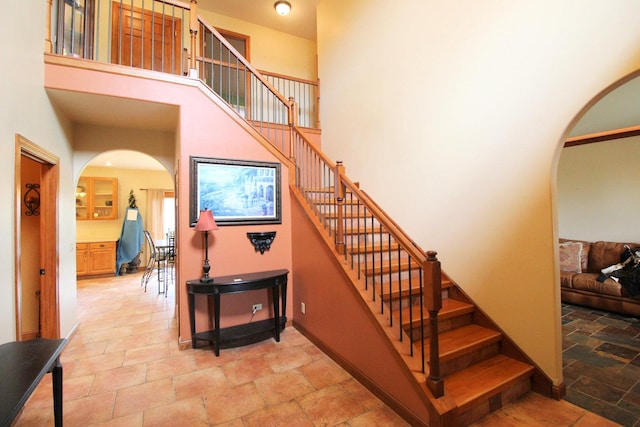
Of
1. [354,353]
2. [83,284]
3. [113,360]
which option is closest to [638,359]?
[354,353]

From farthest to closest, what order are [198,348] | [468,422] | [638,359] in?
[198,348] → [638,359] → [468,422]

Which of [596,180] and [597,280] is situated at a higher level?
[596,180]

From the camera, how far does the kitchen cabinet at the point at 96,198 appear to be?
7.44 metres

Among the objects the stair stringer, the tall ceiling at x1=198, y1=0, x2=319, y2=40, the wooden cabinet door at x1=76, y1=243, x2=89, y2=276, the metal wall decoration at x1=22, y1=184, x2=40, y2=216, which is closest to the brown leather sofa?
the stair stringer

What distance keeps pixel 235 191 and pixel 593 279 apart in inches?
208

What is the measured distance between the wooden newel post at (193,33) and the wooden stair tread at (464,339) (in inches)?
151

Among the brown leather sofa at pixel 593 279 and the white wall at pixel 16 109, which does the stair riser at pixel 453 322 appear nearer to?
the brown leather sofa at pixel 593 279

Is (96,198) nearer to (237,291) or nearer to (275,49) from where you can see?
(275,49)

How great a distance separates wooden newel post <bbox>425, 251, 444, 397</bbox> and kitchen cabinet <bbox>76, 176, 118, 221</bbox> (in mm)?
8571

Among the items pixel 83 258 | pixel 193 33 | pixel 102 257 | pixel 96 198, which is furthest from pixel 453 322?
pixel 96 198

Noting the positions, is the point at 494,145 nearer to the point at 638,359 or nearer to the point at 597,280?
the point at 638,359

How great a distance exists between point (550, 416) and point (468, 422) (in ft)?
2.01

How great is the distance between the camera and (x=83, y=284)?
6.48 m

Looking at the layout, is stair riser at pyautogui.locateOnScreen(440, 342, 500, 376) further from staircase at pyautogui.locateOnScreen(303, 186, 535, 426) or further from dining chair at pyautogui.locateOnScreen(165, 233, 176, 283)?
dining chair at pyautogui.locateOnScreen(165, 233, 176, 283)
